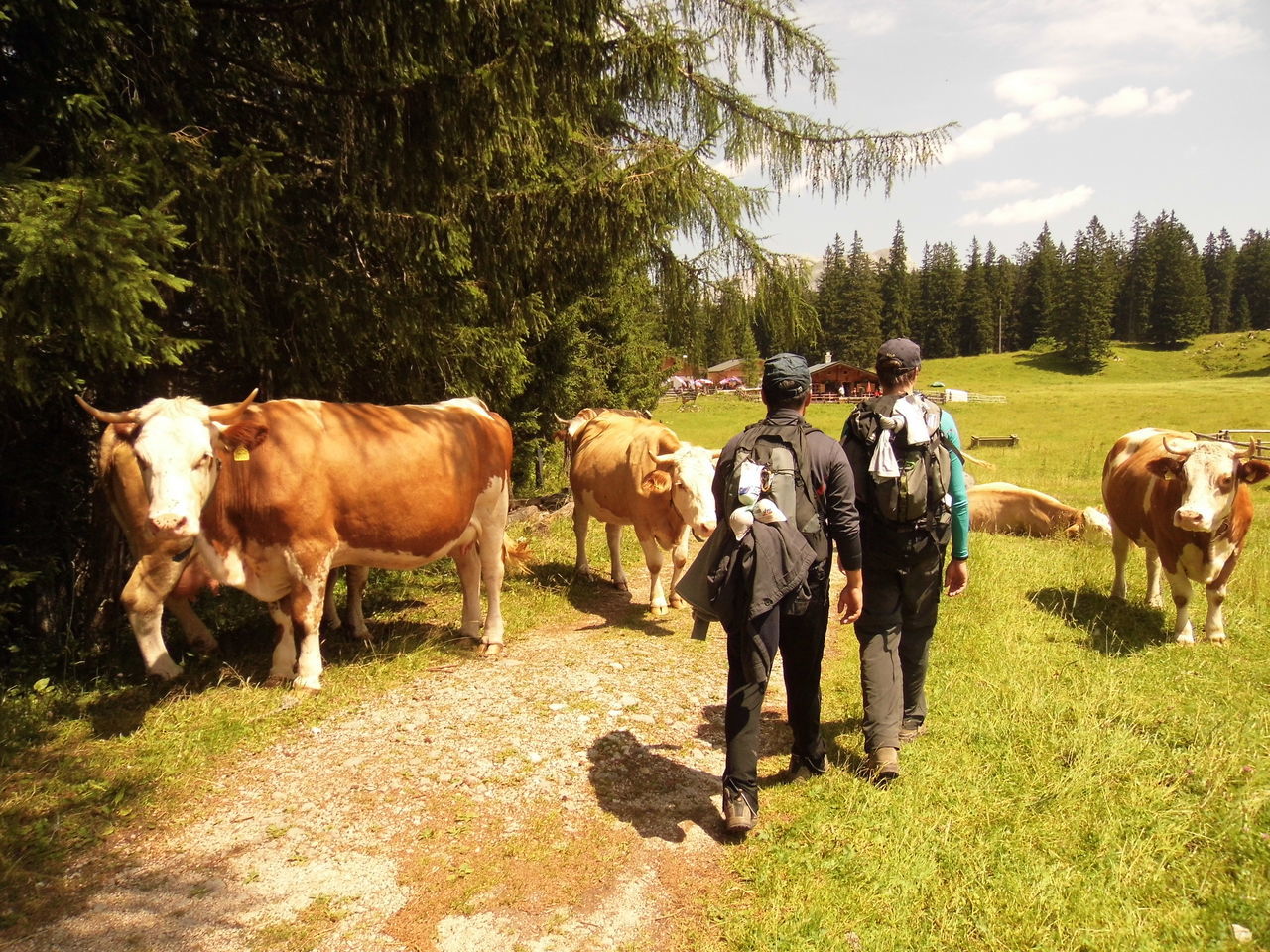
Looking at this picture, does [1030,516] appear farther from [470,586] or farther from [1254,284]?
[1254,284]

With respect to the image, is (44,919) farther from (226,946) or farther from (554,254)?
(554,254)

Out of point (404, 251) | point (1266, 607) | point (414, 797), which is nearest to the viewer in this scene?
point (414, 797)

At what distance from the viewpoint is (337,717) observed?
16.1 ft

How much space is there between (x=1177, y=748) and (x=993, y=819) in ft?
4.97

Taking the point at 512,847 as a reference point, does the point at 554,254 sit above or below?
above

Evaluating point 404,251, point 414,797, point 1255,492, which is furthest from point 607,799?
point 1255,492

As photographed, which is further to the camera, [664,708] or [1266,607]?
[1266,607]

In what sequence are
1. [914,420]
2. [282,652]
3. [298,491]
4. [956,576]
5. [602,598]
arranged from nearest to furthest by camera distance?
1. [914,420]
2. [956,576]
3. [298,491]
4. [282,652]
5. [602,598]

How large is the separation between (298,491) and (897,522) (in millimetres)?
3793

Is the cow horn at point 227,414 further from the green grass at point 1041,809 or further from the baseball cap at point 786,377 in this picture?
the green grass at point 1041,809

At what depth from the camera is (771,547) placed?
367cm

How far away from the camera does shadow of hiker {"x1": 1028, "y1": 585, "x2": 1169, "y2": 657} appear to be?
6695mm

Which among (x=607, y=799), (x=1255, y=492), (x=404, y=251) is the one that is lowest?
(x=1255, y=492)

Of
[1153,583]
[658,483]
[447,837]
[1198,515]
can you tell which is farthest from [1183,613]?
[447,837]
